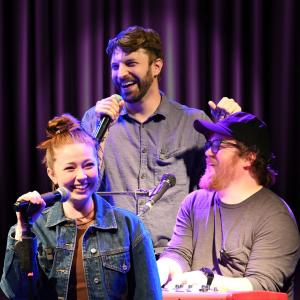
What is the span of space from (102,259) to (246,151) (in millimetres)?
1069

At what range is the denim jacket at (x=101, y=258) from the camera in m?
2.41

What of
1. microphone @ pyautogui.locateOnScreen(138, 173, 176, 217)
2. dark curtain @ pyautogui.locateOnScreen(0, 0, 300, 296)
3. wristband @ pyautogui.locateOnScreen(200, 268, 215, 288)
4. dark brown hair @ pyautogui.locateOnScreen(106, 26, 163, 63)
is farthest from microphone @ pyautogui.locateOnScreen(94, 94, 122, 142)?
dark curtain @ pyautogui.locateOnScreen(0, 0, 300, 296)

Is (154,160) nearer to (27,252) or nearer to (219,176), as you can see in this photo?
(219,176)

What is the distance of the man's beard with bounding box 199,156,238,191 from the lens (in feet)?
10.4

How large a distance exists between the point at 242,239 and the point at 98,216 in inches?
30.3

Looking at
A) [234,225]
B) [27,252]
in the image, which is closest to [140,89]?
[234,225]

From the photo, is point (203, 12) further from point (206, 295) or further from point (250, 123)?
point (206, 295)

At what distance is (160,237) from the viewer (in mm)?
3463

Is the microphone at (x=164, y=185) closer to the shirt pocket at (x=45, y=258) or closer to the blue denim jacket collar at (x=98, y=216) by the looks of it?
the blue denim jacket collar at (x=98, y=216)

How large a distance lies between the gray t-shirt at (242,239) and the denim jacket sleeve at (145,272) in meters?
0.55

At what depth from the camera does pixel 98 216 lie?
2.52 m

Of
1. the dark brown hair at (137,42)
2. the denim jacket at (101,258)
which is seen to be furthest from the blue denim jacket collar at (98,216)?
the dark brown hair at (137,42)

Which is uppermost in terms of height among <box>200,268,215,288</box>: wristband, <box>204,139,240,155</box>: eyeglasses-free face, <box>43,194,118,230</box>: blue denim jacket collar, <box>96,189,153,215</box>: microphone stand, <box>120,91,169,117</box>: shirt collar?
<box>120,91,169,117</box>: shirt collar

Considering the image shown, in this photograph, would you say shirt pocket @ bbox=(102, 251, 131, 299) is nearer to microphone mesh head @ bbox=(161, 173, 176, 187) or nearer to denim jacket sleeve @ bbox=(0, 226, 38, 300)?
denim jacket sleeve @ bbox=(0, 226, 38, 300)
